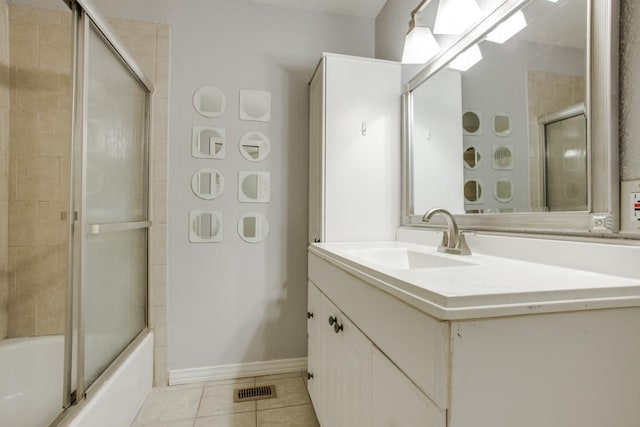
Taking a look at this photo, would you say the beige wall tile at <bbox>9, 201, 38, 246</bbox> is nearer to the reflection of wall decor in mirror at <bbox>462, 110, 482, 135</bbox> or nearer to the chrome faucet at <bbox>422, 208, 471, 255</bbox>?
the chrome faucet at <bbox>422, 208, 471, 255</bbox>

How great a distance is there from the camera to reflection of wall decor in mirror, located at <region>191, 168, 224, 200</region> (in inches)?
70.0

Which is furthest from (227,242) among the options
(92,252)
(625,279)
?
(625,279)

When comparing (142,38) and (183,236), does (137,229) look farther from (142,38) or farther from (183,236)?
(142,38)

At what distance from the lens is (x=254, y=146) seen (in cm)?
185

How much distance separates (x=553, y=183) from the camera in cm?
83

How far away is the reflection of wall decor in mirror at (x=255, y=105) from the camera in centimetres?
184

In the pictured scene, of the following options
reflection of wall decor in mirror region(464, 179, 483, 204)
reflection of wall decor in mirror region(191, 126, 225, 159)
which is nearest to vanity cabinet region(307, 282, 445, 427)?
reflection of wall decor in mirror region(464, 179, 483, 204)

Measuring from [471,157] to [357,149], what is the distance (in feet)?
1.99

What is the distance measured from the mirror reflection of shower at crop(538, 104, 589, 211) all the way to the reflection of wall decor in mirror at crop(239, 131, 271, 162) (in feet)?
4.64

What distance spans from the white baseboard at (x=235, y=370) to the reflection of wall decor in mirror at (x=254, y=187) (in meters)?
1.02

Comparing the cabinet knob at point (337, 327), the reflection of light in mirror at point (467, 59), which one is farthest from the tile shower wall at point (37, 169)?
the reflection of light in mirror at point (467, 59)

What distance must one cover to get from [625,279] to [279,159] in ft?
5.38

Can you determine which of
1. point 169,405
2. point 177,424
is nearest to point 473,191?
point 177,424

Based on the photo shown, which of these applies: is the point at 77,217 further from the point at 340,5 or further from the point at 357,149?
the point at 340,5
